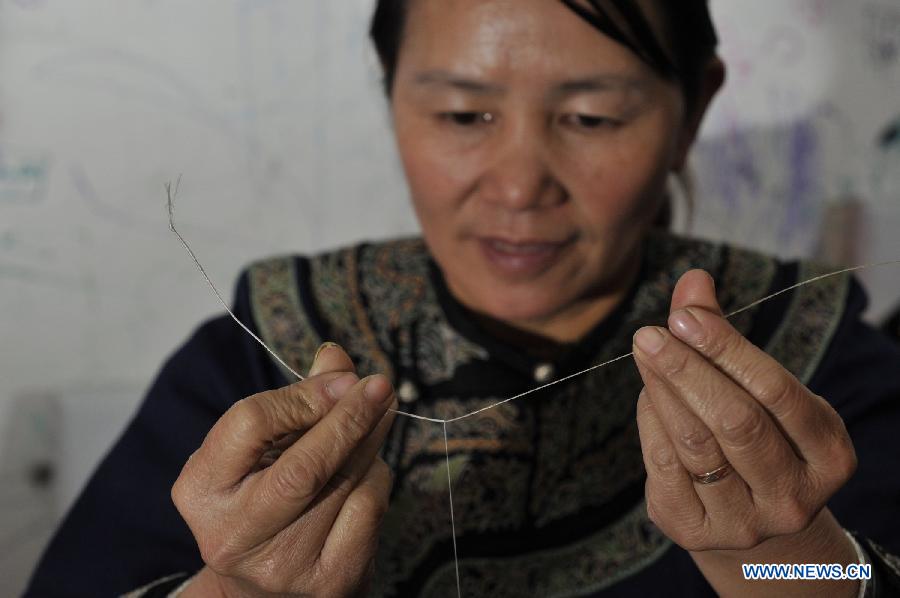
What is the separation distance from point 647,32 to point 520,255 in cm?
26

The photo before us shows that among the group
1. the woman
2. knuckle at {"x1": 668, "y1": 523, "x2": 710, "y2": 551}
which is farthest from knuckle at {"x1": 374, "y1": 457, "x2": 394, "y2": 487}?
knuckle at {"x1": 668, "y1": 523, "x2": 710, "y2": 551}

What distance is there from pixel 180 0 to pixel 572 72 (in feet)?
3.28

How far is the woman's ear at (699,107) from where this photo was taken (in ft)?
3.15

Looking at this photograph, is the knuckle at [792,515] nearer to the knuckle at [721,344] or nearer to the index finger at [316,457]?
the knuckle at [721,344]

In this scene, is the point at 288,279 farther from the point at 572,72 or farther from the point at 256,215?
the point at 256,215

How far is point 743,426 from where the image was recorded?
1.80 feet

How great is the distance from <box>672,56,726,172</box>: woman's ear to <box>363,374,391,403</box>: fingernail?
20.0 inches

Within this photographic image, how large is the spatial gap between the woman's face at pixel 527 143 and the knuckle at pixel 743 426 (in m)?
0.35

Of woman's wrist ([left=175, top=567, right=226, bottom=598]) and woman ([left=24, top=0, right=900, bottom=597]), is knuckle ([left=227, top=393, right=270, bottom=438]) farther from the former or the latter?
woman's wrist ([left=175, top=567, right=226, bottom=598])

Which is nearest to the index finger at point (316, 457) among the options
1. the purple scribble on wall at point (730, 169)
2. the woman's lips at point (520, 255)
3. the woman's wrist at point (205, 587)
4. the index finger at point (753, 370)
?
the woman's wrist at point (205, 587)

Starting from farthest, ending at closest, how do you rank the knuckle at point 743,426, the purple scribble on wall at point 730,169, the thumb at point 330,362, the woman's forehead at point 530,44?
the purple scribble on wall at point 730,169
the woman's forehead at point 530,44
the thumb at point 330,362
the knuckle at point 743,426

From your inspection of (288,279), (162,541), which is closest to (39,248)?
(288,279)

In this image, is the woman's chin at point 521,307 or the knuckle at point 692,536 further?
the woman's chin at point 521,307

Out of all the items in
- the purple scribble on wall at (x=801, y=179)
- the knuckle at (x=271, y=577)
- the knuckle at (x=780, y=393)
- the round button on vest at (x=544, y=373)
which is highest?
the knuckle at (x=780, y=393)
